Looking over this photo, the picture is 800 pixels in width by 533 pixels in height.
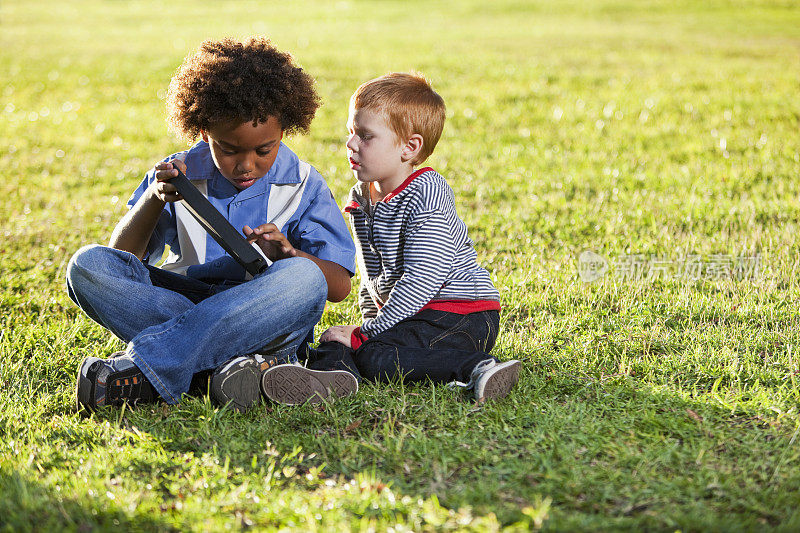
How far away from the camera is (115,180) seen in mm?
7965

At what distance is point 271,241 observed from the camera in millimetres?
3619

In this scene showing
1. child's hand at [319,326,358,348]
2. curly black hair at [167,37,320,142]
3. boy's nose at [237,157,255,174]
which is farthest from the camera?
child's hand at [319,326,358,348]

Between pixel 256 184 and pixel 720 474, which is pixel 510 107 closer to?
pixel 256 184

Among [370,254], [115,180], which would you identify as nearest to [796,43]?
[115,180]

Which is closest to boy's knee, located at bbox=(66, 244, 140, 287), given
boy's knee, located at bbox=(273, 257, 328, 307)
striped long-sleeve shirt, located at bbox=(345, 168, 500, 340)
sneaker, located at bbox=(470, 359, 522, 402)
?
boy's knee, located at bbox=(273, 257, 328, 307)

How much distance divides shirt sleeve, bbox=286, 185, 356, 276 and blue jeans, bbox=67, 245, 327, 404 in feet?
0.97

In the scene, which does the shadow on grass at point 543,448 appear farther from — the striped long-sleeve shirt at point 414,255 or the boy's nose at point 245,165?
the boy's nose at point 245,165

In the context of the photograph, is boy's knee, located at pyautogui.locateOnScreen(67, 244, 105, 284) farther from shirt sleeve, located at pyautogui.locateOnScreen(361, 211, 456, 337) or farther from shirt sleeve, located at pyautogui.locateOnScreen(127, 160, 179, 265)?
shirt sleeve, located at pyautogui.locateOnScreen(361, 211, 456, 337)

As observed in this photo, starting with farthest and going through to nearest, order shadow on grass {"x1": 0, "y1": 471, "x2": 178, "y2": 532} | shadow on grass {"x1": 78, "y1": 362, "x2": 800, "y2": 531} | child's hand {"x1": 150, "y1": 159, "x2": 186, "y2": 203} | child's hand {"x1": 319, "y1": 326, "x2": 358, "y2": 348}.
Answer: child's hand {"x1": 319, "y1": 326, "x2": 358, "y2": 348} → child's hand {"x1": 150, "y1": 159, "x2": 186, "y2": 203} → shadow on grass {"x1": 78, "y1": 362, "x2": 800, "y2": 531} → shadow on grass {"x1": 0, "y1": 471, "x2": 178, "y2": 532}

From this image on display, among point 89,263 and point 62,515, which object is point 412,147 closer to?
point 89,263

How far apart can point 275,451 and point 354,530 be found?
641 mm

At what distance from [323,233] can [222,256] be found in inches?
19.2

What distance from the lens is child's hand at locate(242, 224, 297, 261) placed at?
3498 millimetres

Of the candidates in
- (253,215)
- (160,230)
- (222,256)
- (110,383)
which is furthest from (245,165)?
(110,383)
